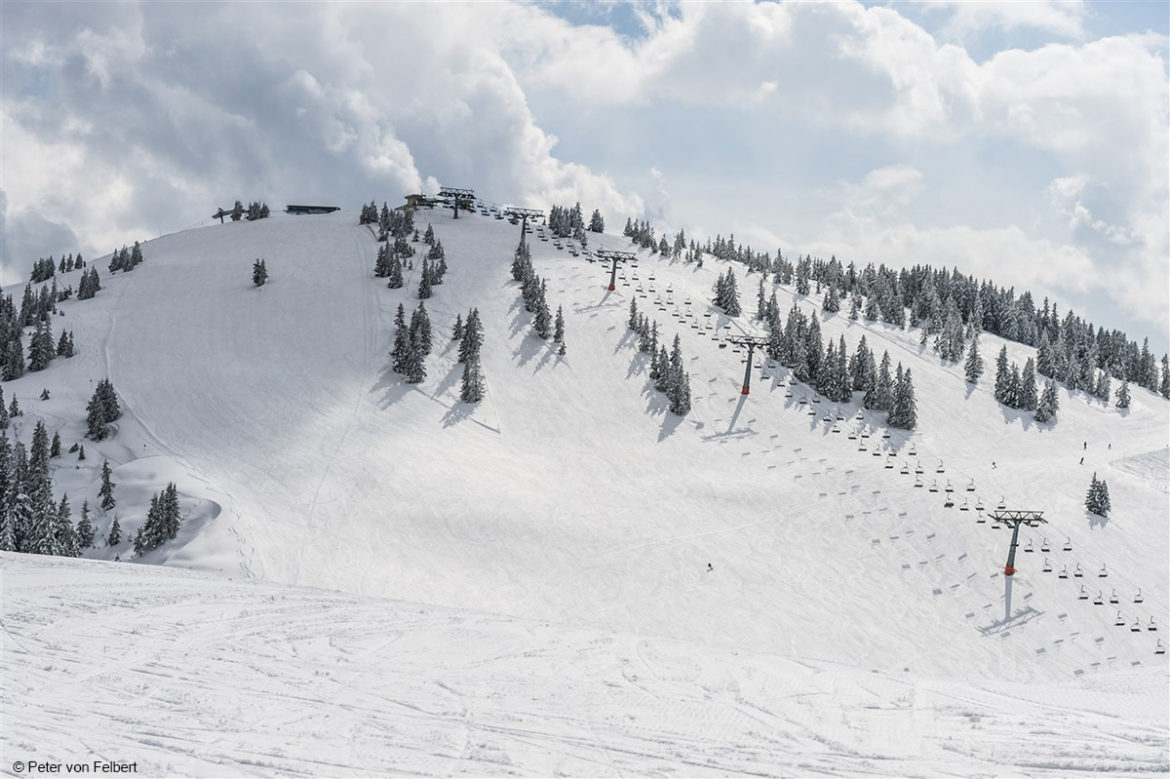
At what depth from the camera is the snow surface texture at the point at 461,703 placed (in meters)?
26.1

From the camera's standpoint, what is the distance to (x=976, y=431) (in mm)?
95938

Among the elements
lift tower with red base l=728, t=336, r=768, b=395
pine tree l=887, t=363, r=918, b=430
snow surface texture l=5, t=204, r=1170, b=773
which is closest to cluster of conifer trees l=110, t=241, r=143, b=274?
snow surface texture l=5, t=204, r=1170, b=773

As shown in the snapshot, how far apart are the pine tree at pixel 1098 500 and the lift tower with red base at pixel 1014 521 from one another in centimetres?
581

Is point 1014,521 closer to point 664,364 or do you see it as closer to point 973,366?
point 664,364

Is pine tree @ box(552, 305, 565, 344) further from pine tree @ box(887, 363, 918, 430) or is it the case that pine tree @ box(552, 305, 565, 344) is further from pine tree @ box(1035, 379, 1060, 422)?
pine tree @ box(1035, 379, 1060, 422)

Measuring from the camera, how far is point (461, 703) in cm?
2953

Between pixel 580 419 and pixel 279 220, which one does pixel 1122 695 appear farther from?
pixel 279 220

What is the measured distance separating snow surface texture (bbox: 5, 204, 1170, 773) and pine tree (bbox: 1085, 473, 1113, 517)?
1.34m

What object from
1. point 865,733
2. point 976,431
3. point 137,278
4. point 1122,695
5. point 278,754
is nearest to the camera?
point 278,754

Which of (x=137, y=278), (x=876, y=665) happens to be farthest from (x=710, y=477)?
(x=137, y=278)

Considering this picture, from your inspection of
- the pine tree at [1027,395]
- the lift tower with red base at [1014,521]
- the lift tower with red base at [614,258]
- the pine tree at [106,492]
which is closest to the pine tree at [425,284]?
the lift tower with red base at [614,258]

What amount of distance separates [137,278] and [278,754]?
4321 inches

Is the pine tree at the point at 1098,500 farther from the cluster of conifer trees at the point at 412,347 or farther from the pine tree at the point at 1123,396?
the cluster of conifer trees at the point at 412,347

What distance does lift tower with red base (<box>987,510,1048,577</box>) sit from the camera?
63.4 meters
